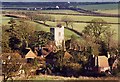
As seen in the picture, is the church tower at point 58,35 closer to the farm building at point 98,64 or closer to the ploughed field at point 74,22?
the ploughed field at point 74,22

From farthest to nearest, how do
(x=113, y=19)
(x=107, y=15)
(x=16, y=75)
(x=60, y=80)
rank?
(x=107, y=15) → (x=113, y=19) → (x=60, y=80) → (x=16, y=75)

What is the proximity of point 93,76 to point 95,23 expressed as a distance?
92 cm

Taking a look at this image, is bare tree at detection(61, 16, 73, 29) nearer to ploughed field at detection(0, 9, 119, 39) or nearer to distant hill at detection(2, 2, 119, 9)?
ploughed field at detection(0, 9, 119, 39)

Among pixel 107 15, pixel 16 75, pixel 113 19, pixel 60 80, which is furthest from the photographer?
pixel 107 15

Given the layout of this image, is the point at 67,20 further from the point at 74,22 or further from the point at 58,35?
the point at 58,35

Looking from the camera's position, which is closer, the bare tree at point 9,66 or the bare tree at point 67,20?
the bare tree at point 9,66

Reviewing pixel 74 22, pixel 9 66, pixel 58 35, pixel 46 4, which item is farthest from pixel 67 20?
pixel 9 66

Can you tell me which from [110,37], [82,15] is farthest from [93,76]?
[82,15]

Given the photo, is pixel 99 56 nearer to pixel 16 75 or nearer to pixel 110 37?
pixel 110 37

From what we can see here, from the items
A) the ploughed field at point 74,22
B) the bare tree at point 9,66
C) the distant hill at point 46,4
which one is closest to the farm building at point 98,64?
the ploughed field at point 74,22

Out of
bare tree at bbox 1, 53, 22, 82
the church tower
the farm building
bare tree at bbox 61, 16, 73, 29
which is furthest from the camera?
bare tree at bbox 61, 16, 73, 29

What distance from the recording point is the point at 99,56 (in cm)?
438

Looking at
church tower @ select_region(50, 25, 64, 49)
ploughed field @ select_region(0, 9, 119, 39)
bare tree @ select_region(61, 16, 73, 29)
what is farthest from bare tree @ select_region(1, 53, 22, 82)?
bare tree @ select_region(61, 16, 73, 29)

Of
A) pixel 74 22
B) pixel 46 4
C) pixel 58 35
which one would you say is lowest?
pixel 58 35
